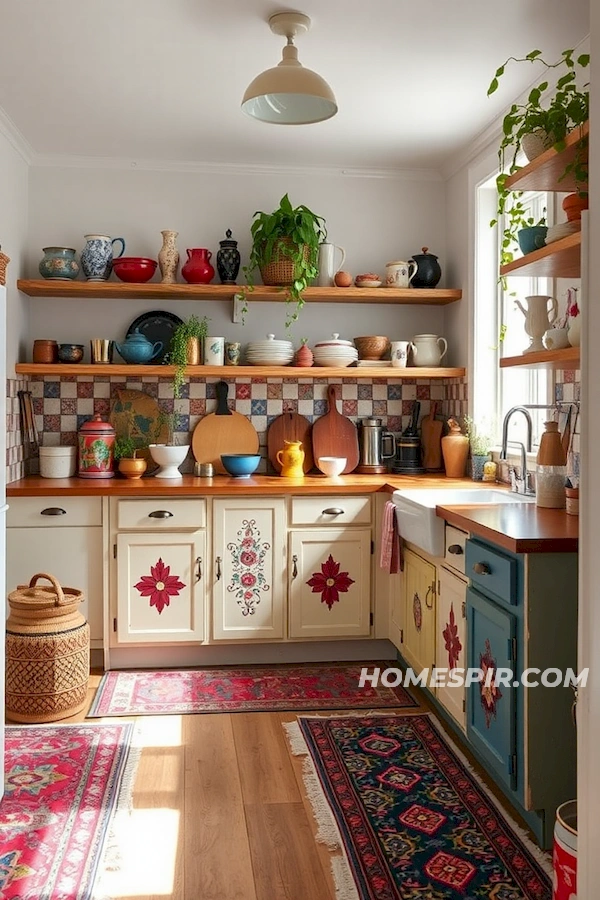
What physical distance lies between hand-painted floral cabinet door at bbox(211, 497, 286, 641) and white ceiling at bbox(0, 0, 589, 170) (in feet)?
5.72

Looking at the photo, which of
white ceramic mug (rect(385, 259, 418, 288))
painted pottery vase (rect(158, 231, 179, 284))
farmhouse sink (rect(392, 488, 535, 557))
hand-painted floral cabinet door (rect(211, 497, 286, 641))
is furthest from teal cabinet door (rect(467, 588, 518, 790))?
painted pottery vase (rect(158, 231, 179, 284))

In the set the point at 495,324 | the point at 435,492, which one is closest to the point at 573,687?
the point at 435,492

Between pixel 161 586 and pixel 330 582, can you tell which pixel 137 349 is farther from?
pixel 330 582

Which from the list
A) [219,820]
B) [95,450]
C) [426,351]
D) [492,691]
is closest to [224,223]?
[426,351]

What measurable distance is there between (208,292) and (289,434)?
2.85ft

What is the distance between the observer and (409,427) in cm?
466

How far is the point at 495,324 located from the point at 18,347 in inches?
93.1

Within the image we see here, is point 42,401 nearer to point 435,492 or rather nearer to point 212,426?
point 212,426

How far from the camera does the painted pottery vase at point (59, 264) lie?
4.25m

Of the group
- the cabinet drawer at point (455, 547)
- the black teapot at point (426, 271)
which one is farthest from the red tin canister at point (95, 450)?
the cabinet drawer at point (455, 547)

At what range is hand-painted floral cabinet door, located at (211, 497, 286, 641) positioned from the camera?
3.99m

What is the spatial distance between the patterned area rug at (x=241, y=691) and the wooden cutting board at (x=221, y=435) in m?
1.11

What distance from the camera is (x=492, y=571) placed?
103 inches

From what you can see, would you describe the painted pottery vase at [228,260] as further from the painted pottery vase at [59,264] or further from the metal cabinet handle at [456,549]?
the metal cabinet handle at [456,549]
